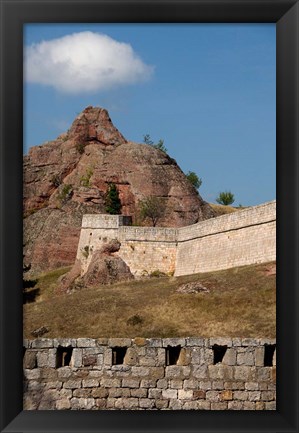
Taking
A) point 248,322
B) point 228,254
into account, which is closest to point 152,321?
point 248,322

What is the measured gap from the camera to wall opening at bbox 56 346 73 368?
12.5m

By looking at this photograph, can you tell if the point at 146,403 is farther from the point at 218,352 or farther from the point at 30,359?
the point at 30,359

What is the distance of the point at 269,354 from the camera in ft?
40.4

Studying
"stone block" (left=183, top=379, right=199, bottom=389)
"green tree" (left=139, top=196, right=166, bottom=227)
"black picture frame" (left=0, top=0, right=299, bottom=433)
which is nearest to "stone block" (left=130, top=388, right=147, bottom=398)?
"stone block" (left=183, top=379, right=199, bottom=389)

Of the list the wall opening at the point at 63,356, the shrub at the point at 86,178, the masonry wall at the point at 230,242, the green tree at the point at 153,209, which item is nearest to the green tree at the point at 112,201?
the green tree at the point at 153,209

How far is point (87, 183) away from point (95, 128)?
601 centimetres

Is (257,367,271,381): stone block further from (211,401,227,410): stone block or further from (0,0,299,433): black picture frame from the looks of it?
(0,0,299,433): black picture frame

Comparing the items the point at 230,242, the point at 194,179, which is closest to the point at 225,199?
the point at 194,179

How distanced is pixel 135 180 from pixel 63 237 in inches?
388

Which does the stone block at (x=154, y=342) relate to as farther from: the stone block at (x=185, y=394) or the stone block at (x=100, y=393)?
the stone block at (x=100, y=393)

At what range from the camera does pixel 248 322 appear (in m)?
19.5

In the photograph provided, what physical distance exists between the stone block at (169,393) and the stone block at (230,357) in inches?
39.3

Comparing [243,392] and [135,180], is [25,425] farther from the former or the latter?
[135,180]
